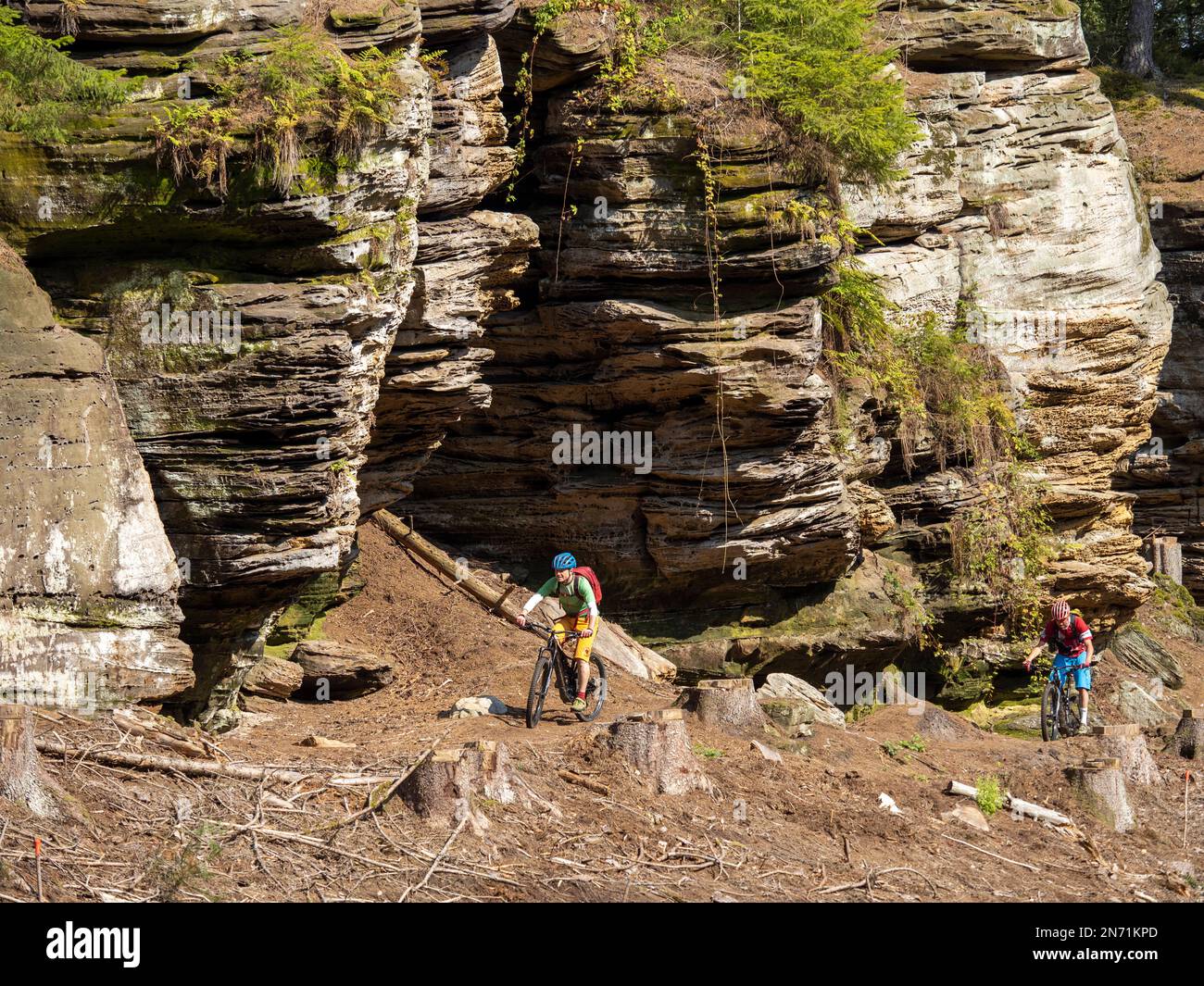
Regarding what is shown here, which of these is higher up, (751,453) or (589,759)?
(751,453)

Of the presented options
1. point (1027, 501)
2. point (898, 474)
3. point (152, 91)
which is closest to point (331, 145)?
point (152, 91)

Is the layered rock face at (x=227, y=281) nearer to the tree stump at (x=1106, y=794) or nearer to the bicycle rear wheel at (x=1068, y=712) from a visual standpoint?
the tree stump at (x=1106, y=794)

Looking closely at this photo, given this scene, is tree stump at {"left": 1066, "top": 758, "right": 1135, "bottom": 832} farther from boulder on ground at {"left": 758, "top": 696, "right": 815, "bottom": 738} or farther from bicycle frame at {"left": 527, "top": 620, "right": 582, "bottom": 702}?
bicycle frame at {"left": 527, "top": 620, "right": 582, "bottom": 702}

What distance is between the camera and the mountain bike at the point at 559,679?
12891 mm

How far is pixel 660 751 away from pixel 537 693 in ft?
8.20

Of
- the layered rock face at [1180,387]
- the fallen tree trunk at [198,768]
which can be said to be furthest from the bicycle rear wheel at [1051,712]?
the layered rock face at [1180,387]

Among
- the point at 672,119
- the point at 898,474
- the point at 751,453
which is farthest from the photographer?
the point at 898,474

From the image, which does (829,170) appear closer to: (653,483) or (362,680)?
(653,483)

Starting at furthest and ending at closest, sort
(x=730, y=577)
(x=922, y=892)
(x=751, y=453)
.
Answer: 1. (x=730, y=577)
2. (x=751, y=453)
3. (x=922, y=892)

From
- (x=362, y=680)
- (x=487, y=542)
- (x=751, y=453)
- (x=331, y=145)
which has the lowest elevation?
(x=362, y=680)

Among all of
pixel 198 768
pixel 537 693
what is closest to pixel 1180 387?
pixel 537 693

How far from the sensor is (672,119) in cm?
1578

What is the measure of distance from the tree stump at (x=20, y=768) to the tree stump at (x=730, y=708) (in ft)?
19.5

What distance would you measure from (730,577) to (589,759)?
780 centimetres
